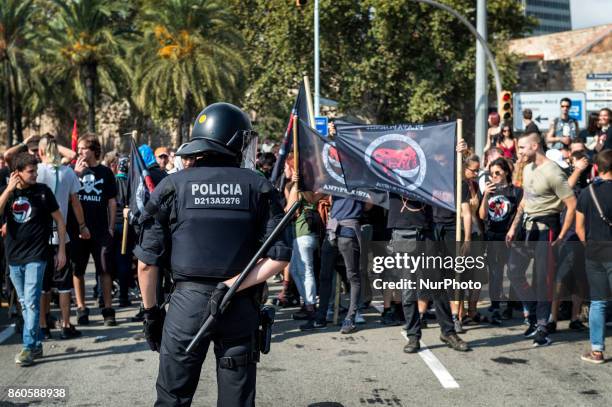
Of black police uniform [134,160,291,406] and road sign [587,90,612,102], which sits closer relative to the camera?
black police uniform [134,160,291,406]

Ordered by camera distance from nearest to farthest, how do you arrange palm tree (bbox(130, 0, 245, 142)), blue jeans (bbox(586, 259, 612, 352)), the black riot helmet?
the black riot helmet → blue jeans (bbox(586, 259, 612, 352)) → palm tree (bbox(130, 0, 245, 142))

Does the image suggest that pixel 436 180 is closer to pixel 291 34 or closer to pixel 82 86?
pixel 82 86

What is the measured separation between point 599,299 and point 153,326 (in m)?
4.32

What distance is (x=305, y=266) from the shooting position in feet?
29.2

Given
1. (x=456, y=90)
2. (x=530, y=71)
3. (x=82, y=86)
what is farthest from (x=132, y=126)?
(x=530, y=71)

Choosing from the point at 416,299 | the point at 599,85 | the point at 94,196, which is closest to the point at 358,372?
the point at 416,299

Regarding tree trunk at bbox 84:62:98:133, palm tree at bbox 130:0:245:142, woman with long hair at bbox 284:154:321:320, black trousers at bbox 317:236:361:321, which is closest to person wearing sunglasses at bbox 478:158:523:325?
black trousers at bbox 317:236:361:321

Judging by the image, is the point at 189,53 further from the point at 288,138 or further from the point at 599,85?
the point at 288,138

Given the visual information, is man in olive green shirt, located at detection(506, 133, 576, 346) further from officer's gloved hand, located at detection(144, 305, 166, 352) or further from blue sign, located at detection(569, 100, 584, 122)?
blue sign, located at detection(569, 100, 584, 122)

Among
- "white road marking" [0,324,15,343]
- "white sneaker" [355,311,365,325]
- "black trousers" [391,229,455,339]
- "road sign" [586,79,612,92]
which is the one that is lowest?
"white sneaker" [355,311,365,325]

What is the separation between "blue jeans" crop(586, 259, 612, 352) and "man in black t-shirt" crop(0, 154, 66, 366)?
4755mm

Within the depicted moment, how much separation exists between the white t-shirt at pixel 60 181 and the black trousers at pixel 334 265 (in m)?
2.64

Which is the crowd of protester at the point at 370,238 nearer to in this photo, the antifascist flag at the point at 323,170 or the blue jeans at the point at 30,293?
the blue jeans at the point at 30,293

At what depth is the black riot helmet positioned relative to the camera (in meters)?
4.05
